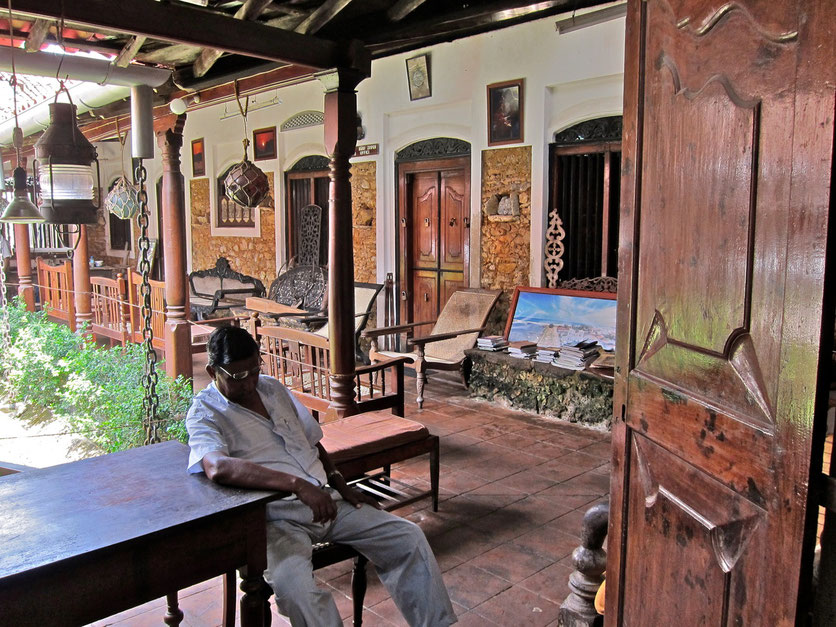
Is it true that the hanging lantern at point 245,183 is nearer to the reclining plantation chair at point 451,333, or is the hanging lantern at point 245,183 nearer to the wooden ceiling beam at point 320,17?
the reclining plantation chair at point 451,333

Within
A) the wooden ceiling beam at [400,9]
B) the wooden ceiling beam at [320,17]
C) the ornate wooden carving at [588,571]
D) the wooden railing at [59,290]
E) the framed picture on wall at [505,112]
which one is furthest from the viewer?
the wooden railing at [59,290]

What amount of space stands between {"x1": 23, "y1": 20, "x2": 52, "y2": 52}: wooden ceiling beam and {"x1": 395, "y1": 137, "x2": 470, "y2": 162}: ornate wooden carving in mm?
4313

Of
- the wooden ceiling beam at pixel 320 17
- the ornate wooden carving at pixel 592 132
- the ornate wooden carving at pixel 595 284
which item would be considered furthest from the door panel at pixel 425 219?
the wooden ceiling beam at pixel 320 17

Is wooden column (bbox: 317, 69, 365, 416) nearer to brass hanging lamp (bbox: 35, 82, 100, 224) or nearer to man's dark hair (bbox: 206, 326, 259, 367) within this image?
brass hanging lamp (bbox: 35, 82, 100, 224)

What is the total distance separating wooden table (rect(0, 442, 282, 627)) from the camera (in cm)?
158

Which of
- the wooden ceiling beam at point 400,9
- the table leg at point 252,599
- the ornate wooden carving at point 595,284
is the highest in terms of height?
the wooden ceiling beam at point 400,9

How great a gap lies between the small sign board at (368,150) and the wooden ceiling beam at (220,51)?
11.5 feet

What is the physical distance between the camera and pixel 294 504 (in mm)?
2406

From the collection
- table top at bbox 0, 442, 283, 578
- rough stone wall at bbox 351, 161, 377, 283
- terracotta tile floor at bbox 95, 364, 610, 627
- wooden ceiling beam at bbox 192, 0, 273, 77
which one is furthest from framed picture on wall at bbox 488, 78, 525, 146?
table top at bbox 0, 442, 283, 578

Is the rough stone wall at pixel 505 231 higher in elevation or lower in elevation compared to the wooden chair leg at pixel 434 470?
higher

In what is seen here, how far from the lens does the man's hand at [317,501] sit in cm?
228

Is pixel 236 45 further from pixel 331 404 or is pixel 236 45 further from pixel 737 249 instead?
pixel 737 249

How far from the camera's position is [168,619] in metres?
2.52

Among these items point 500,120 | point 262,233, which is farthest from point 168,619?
point 262,233
